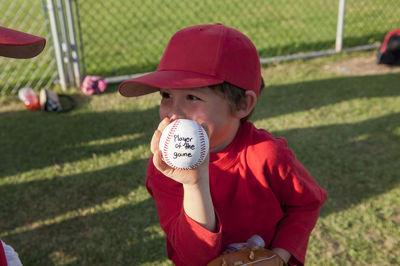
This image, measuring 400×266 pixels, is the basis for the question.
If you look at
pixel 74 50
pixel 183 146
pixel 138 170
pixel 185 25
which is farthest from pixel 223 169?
pixel 185 25

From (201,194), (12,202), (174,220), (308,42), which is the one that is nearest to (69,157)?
(12,202)

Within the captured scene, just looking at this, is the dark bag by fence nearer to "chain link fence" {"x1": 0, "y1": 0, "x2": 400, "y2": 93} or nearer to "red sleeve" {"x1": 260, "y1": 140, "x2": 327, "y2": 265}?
"chain link fence" {"x1": 0, "y1": 0, "x2": 400, "y2": 93}

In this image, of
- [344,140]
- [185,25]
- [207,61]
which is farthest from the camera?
[185,25]

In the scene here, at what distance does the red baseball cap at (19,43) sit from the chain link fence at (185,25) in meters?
3.99

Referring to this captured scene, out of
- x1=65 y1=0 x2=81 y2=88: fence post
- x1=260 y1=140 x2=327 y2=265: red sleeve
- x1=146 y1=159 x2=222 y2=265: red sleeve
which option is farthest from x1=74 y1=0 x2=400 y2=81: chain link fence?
x1=260 y1=140 x2=327 y2=265: red sleeve

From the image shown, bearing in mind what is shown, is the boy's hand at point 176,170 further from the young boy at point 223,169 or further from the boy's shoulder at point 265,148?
the boy's shoulder at point 265,148

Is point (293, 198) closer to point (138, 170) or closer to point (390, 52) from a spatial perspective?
point (138, 170)

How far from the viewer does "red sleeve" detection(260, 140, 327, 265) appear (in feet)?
5.40

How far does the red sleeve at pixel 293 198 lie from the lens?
1645mm

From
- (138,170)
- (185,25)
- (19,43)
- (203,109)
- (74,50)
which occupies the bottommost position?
(138,170)

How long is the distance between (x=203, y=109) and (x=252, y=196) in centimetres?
44

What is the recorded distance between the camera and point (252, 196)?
5.56 feet

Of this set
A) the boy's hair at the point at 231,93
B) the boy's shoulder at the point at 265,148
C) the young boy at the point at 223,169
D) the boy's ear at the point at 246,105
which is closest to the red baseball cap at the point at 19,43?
the young boy at the point at 223,169

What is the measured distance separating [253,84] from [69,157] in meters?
2.80
